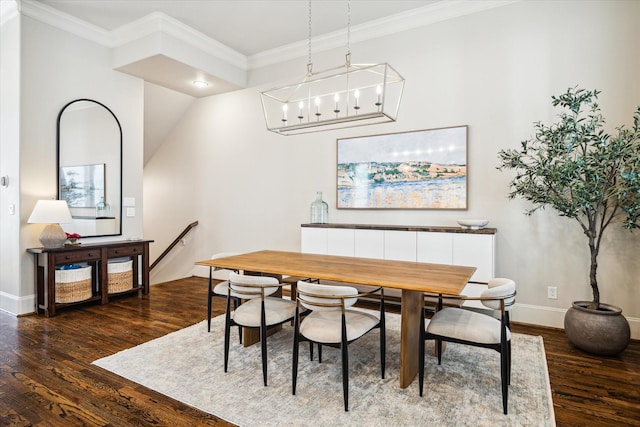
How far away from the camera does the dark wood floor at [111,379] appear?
206cm

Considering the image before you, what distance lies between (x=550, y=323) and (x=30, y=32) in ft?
19.7

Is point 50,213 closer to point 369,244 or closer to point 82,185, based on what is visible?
point 82,185

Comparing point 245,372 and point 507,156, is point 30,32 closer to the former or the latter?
point 245,372

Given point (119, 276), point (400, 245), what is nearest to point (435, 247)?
point (400, 245)

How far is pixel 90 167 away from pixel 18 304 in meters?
1.66

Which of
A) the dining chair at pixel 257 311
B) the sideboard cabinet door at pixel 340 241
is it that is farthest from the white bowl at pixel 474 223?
the dining chair at pixel 257 311

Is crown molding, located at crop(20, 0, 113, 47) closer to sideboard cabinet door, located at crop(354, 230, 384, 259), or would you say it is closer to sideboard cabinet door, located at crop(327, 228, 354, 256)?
sideboard cabinet door, located at crop(327, 228, 354, 256)

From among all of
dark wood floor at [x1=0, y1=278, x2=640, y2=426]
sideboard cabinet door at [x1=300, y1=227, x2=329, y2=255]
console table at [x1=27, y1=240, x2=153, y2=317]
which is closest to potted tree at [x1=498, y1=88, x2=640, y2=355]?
dark wood floor at [x1=0, y1=278, x2=640, y2=426]

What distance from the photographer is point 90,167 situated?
4.50 m

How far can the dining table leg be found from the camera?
93.0 inches

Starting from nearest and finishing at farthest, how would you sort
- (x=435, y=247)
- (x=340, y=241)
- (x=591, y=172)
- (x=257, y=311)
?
(x=257, y=311) < (x=591, y=172) < (x=435, y=247) < (x=340, y=241)

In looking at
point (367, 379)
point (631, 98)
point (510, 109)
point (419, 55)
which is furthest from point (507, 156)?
point (367, 379)

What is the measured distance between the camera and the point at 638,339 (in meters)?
3.23

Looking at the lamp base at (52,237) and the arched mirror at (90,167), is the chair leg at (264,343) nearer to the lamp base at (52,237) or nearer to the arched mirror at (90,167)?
the lamp base at (52,237)
